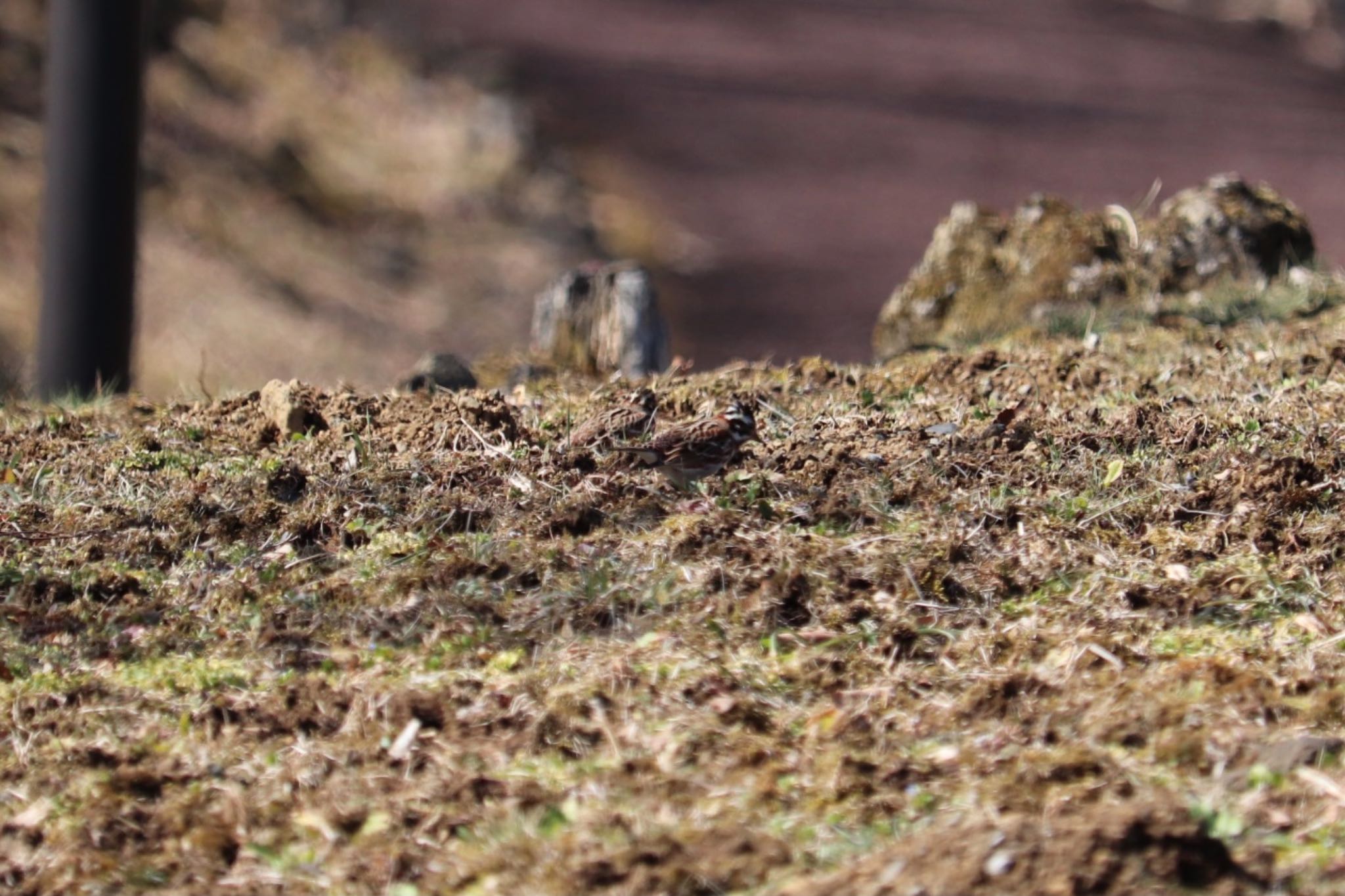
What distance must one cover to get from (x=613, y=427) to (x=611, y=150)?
10.2 metres

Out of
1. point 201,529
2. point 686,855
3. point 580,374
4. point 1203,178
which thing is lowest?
point 686,855

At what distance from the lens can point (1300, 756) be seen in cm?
244

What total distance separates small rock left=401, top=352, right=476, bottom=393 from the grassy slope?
559mm

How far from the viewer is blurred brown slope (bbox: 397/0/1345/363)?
11828 millimetres

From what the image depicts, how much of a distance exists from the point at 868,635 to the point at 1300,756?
82cm

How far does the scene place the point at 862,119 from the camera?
15.1m

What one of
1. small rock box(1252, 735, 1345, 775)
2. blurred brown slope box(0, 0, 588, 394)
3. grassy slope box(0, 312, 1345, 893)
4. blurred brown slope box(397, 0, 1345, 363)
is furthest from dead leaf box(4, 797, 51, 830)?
blurred brown slope box(397, 0, 1345, 363)

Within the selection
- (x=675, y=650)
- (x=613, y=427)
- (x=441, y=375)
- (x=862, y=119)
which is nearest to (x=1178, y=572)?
(x=675, y=650)

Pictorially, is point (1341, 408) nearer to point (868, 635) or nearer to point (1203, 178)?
point (868, 635)

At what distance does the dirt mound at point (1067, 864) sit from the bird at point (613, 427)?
169 centimetres

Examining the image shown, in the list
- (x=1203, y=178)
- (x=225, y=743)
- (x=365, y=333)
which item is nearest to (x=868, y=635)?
(x=225, y=743)

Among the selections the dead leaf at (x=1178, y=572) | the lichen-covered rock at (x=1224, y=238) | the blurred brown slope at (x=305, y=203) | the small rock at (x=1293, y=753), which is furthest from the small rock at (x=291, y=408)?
the blurred brown slope at (x=305, y=203)

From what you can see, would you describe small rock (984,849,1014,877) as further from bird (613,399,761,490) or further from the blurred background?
the blurred background

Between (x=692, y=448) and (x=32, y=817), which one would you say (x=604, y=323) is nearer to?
(x=692, y=448)
